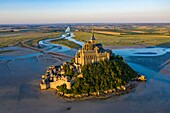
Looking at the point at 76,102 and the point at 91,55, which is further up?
the point at 91,55

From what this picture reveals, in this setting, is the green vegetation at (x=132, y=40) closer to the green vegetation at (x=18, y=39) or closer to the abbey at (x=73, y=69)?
the green vegetation at (x=18, y=39)

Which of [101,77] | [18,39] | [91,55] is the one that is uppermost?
[91,55]

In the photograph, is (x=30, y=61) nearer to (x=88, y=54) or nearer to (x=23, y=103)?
(x=88, y=54)

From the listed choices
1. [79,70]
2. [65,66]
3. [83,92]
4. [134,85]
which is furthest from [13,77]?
[134,85]

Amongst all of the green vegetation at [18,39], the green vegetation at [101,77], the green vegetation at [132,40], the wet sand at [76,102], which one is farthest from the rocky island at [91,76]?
the green vegetation at [18,39]

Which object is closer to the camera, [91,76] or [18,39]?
[91,76]

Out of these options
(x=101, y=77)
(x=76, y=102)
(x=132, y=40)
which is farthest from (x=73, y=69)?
(x=132, y=40)

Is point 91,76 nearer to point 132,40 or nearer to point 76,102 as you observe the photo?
point 76,102
